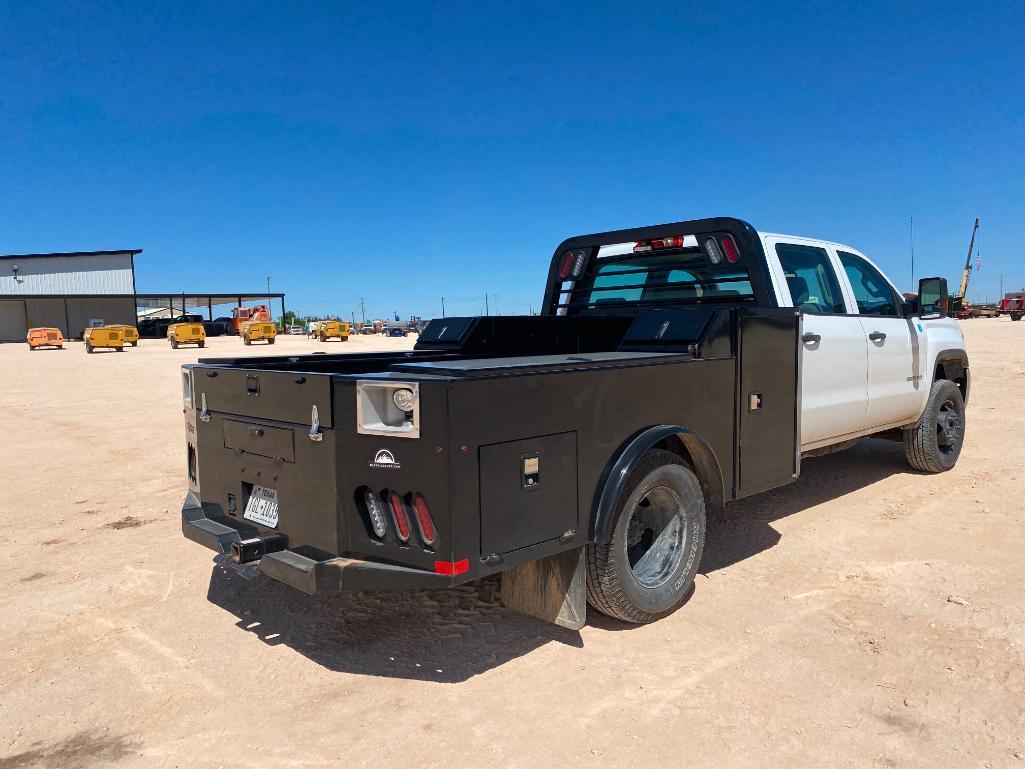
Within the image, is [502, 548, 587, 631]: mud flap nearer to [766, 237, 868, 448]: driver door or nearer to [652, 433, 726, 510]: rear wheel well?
[652, 433, 726, 510]: rear wheel well

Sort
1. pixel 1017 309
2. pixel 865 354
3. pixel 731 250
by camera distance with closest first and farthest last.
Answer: pixel 731 250 < pixel 865 354 < pixel 1017 309

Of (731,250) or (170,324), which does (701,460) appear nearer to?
(731,250)

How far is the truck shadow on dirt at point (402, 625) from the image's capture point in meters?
3.54

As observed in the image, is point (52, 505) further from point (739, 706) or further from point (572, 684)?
point (739, 706)

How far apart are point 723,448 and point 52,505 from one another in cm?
567

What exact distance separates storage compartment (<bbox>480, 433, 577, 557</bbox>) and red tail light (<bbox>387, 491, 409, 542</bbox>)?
1.06 ft

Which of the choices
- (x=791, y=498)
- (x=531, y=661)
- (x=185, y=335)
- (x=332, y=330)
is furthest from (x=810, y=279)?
(x=332, y=330)

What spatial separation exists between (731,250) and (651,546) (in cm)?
223

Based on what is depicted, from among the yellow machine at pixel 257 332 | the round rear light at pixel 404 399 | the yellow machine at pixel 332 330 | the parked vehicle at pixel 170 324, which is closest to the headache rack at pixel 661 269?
the round rear light at pixel 404 399

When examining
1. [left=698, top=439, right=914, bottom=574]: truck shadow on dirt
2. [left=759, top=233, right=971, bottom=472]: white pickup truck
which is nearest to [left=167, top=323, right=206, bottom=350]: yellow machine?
[left=698, top=439, right=914, bottom=574]: truck shadow on dirt

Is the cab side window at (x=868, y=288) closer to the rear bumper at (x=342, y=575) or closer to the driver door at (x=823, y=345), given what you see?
the driver door at (x=823, y=345)

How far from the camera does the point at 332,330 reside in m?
47.9

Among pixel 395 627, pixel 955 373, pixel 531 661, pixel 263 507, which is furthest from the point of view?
pixel 955 373

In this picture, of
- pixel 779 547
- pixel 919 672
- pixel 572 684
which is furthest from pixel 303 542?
pixel 779 547
